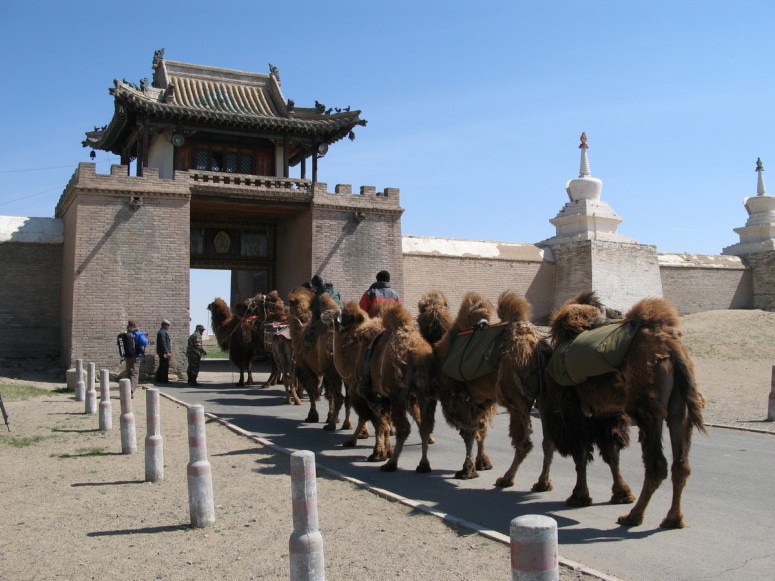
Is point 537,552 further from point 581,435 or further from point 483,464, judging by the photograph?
point 483,464

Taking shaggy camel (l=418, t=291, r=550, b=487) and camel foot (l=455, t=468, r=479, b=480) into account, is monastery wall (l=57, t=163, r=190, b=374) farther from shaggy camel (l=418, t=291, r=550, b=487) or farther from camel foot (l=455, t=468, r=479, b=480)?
camel foot (l=455, t=468, r=479, b=480)

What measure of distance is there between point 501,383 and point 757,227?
97.3ft

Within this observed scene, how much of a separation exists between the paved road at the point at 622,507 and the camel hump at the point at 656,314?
5.18 feet

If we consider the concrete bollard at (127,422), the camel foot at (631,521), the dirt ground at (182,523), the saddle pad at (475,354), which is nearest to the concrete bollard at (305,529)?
the dirt ground at (182,523)

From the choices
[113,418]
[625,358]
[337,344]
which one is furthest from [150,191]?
[625,358]

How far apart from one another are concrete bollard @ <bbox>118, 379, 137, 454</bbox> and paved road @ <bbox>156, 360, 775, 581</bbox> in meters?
1.92

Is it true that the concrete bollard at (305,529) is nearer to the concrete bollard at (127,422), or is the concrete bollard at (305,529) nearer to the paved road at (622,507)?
the paved road at (622,507)

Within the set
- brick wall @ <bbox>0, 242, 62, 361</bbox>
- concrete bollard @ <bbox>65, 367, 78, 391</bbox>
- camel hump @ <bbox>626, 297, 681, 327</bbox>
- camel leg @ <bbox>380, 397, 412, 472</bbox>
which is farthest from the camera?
brick wall @ <bbox>0, 242, 62, 361</bbox>

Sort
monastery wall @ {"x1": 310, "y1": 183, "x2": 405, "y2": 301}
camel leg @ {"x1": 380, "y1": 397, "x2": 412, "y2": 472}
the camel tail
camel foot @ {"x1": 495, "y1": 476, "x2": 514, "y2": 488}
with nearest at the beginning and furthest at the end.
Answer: the camel tail
camel foot @ {"x1": 495, "y1": 476, "x2": 514, "y2": 488}
camel leg @ {"x1": 380, "y1": 397, "x2": 412, "y2": 472}
monastery wall @ {"x1": 310, "y1": 183, "x2": 405, "y2": 301}

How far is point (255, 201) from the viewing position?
19797 millimetres

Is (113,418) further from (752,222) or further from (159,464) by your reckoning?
(752,222)

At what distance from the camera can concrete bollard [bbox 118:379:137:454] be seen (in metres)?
8.28

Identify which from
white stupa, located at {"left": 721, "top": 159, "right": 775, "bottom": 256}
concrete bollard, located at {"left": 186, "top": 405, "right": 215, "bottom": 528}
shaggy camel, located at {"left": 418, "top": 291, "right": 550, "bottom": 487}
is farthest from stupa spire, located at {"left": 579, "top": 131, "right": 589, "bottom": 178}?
concrete bollard, located at {"left": 186, "top": 405, "right": 215, "bottom": 528}

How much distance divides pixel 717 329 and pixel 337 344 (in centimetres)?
1927
